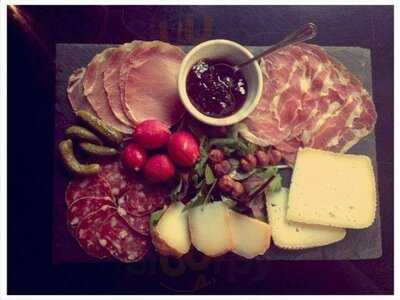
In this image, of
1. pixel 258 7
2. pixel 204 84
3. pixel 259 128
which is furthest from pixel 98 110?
pixel 258 7

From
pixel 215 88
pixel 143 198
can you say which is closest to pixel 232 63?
pixel 215 88

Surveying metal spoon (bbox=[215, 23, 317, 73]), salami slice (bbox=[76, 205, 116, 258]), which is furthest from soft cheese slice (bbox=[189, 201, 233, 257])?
metal spoon (bbox=[215, 23, 317, 73])

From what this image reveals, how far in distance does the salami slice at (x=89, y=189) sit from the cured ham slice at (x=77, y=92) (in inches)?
7.2

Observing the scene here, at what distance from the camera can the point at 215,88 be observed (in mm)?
1365

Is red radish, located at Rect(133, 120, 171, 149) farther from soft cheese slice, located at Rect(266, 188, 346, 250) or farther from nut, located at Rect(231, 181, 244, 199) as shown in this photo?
soft cheese slice, located at Rect(266, 188, 346, 250)

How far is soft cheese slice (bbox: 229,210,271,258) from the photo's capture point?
4.71 ft

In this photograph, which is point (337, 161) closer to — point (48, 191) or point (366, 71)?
point (366, 71)

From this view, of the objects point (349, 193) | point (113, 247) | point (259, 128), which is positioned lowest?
point (113, 247)

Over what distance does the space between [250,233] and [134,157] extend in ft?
1.17

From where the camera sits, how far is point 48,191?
156cm

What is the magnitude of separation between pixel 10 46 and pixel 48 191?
0.43m

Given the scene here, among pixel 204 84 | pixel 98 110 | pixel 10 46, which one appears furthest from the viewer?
pixel 10 46

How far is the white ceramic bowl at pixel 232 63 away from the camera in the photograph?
1350 mm

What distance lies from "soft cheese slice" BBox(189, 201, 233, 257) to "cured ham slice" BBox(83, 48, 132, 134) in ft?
0.94
